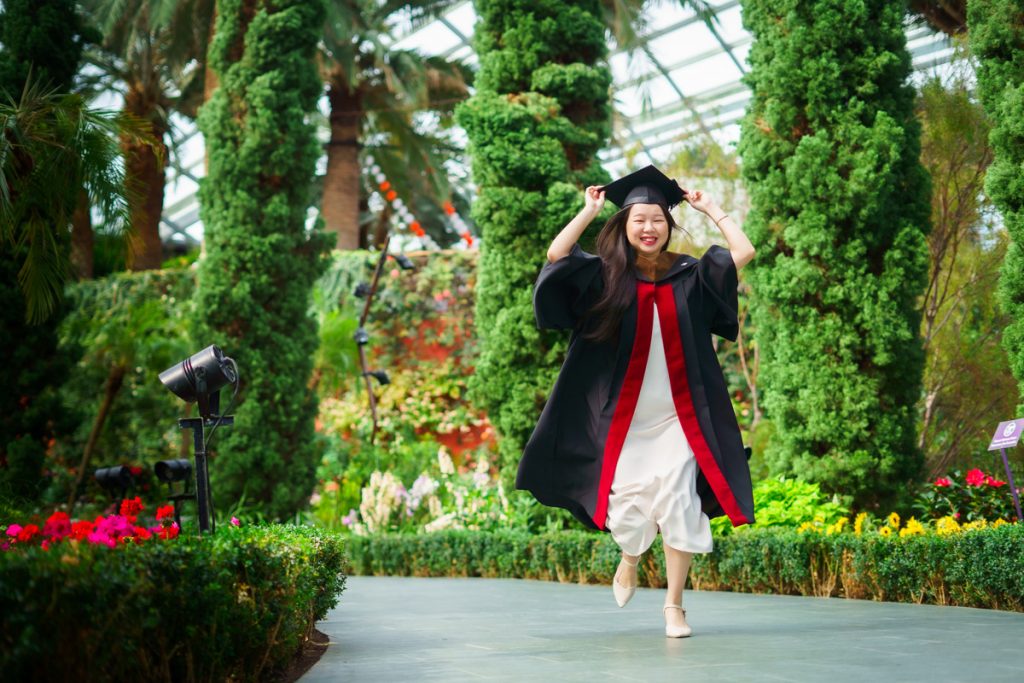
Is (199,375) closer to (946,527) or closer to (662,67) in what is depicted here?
(946,527)

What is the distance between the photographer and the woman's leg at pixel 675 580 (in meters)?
5.10

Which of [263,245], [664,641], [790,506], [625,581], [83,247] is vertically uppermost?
[83,247]

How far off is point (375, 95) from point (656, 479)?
17734mm

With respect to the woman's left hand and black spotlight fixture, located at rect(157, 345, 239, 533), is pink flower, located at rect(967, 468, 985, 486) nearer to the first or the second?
the woman's left hand

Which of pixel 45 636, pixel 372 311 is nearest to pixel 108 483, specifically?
pixel 45 636

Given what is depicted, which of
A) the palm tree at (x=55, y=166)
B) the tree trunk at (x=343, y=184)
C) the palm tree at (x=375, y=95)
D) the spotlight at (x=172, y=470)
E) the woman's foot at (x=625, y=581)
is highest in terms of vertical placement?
the palm tree at (x=375, y=95)

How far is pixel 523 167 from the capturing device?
34.6 feet

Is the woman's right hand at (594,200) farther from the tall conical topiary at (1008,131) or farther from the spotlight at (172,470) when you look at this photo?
the tall conical topiary at (1008,131)

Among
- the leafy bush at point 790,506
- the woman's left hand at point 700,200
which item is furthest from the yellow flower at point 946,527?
the woman's left hand at point 700,200

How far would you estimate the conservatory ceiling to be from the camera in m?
19.5

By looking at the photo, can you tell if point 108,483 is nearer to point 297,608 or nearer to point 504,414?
point 504,414

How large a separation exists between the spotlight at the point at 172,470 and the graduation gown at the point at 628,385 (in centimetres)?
203

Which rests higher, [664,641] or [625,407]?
[625,407]

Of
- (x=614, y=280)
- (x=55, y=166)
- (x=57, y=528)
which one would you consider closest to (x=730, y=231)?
(x=614, y=280)
